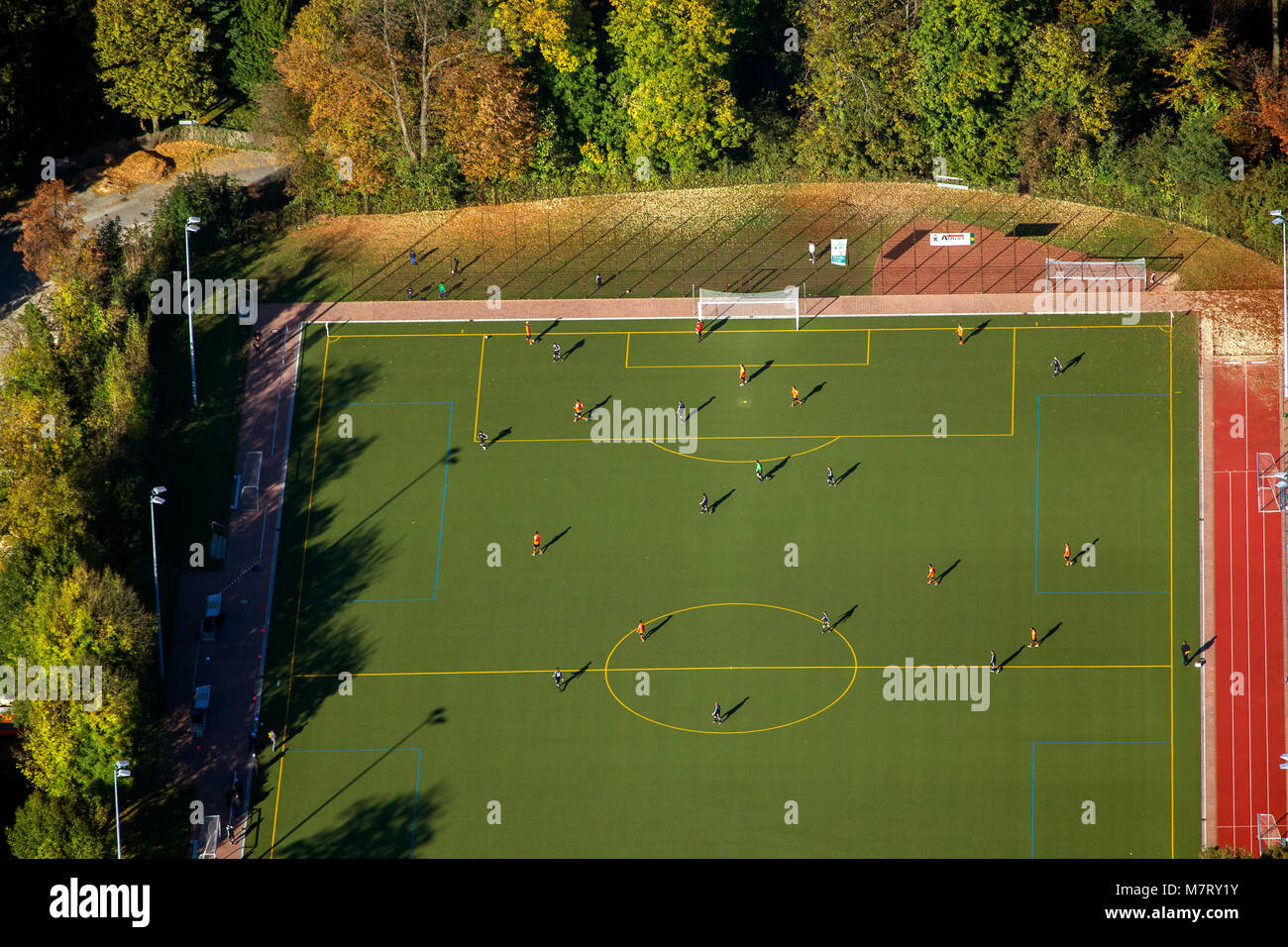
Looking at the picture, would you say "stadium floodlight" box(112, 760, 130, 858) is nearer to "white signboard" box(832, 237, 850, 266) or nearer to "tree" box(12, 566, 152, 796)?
"tree" box(12, 566, 152, 796)

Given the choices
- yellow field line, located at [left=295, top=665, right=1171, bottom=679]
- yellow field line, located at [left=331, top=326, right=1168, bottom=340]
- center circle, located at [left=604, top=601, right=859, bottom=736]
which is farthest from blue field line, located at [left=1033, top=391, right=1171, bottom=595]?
center circle, located at [left=604, top=601, right=859, bottom=736]

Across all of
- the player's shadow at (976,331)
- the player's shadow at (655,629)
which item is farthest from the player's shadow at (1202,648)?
the player's shadow at (655,629)

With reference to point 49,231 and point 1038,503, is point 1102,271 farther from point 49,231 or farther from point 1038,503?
point 49,231

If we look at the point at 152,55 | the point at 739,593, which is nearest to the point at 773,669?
the point at 739,593

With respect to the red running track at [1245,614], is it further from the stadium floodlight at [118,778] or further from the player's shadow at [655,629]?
the stadium floodlight at [118,778]

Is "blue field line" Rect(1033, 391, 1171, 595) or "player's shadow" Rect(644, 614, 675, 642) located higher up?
"blue field line" Rect(1033, 391, 1171, 595)

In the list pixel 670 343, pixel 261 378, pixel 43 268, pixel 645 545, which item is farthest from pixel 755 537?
pixel 43 268
